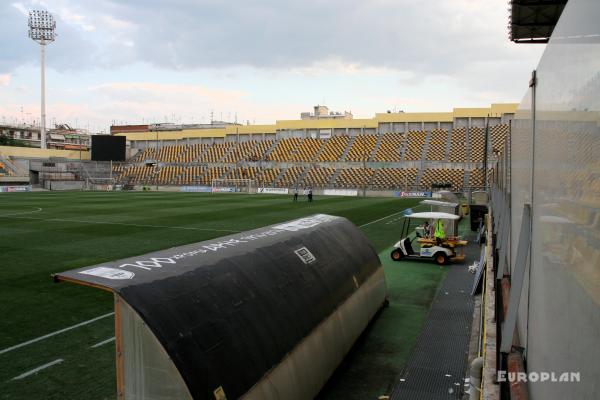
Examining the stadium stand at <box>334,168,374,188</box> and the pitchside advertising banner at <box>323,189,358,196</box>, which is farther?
the stadium stand at <box>334,168,374,188</box>

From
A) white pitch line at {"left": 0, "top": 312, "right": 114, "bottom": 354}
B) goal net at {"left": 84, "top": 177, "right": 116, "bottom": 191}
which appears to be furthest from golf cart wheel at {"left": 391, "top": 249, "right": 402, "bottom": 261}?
goal net at {"left": 84, "top": 177, "right": 116, "bottom": 191}

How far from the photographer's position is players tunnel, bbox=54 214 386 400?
4504 millimetres

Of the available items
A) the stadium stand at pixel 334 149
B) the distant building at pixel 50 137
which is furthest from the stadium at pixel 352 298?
the distant building at pixel 50 137

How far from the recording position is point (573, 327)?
192cm

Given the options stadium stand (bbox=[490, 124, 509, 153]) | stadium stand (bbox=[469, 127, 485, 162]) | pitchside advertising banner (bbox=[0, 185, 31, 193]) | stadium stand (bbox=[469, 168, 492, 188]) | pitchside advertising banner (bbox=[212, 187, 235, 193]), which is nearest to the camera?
stadium stand (bbox=[469, 168, 492, 188])

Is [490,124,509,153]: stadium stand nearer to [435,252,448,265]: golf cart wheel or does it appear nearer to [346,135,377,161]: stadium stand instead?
[346,135,377,161]: stadium stand

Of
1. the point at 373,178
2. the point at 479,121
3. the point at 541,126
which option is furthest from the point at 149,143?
the point at 541,126

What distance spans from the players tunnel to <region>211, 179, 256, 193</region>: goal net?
2260 inches

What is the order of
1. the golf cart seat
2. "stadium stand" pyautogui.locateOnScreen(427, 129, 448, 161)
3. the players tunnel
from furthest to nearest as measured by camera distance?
1. "stadium stand" pyautogui.locateOnScreen(427, 129, 448, 161)
2. the golf cart seat
3. the players tunnel

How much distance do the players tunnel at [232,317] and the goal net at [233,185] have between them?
2260 inches

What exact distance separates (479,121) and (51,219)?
6201 cm

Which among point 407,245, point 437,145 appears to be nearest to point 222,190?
point 437,145

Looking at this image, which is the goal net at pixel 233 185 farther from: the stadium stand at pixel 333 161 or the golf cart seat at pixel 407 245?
the golf cart seat at pixel 407 245

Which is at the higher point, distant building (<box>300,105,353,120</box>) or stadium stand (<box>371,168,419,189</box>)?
distant building (<box>300,105,353,120</box>)
